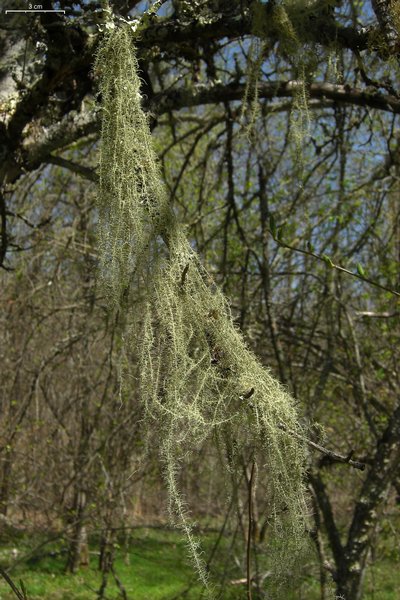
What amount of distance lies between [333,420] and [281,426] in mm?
3934

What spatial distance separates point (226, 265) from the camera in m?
3.41

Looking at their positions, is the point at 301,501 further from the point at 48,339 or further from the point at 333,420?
the point at 48,339

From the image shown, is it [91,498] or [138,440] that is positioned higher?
[138,440]

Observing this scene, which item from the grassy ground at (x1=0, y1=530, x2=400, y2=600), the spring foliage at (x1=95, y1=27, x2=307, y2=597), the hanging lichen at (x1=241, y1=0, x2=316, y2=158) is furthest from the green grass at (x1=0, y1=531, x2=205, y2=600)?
the spring foliage at (x1=95, y1=27, x2=307, y2=597)

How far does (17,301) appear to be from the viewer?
16.0 feet

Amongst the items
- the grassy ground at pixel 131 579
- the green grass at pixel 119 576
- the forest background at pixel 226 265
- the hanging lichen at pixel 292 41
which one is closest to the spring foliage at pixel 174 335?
the forest background at pixel 226 265

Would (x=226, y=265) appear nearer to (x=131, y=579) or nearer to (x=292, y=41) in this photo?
(x=292, y=41)

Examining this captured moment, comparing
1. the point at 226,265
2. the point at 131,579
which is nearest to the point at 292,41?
the point at 226,265

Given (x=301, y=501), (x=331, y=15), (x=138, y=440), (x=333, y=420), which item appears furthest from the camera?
(x=333, y=420)

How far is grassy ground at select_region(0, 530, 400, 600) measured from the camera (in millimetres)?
4805

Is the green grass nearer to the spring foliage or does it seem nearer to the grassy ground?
the grassy ground

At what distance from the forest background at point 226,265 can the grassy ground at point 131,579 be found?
1.2 inches

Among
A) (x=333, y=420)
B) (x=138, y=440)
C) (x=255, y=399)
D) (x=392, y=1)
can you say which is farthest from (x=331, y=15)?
A: (x=333, y=420)

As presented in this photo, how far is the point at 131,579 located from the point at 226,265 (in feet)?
10.6
